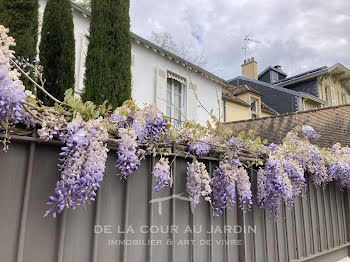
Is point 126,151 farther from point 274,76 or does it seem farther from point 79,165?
point 274,76

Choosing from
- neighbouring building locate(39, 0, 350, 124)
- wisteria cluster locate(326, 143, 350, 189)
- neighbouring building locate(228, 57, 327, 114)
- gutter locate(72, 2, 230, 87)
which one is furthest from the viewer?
neighbouring building locate(228, 57, 327, 114)

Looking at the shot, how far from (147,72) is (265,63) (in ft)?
43.6

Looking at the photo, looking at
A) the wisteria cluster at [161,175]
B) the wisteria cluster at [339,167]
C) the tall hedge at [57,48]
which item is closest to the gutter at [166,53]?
the tall hedge at [57,48]

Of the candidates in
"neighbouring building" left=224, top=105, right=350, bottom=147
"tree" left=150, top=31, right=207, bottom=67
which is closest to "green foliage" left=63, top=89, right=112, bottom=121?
"neighbouring building" left=224, top=105, right=350, bottom=147

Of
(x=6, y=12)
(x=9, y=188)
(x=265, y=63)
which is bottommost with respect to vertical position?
(x=9, y=188)

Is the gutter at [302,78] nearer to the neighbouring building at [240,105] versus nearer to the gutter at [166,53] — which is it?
the neighbouring building at [240,105]

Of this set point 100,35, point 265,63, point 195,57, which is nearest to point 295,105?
point 265,63

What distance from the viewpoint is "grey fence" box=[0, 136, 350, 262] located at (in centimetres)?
131

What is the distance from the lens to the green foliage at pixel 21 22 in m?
4.10

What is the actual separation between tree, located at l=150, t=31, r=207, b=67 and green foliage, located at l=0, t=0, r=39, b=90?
31.2 feet

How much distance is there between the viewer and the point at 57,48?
4.85m

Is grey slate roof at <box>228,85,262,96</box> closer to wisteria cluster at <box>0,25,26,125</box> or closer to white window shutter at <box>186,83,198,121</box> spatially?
white window shutter at <box>186,83,198,121</box>

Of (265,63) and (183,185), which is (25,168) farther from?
(265,63)

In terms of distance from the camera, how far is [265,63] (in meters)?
17.9
